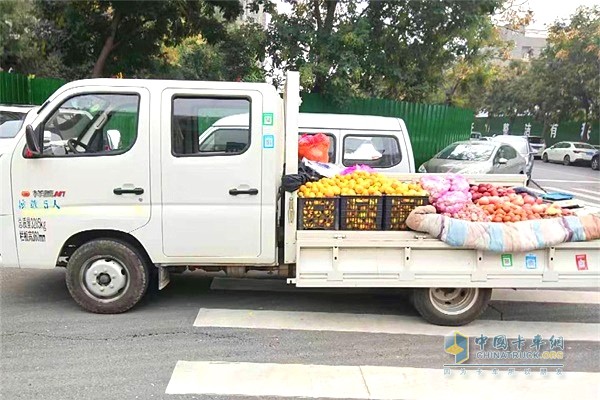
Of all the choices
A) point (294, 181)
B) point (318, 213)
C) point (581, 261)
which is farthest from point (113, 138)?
point (581, 261)

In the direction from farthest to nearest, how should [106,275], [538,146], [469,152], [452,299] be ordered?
[538,146] → [469,152] → [452,299] → [106,275]

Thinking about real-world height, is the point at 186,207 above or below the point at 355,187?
below

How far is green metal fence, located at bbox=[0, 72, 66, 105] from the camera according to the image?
12.2 m

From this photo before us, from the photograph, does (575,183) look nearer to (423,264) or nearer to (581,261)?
(581,261)

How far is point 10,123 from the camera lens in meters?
8.68

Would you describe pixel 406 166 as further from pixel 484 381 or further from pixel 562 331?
pixel 484 381

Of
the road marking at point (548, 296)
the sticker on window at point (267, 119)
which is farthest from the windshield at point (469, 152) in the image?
the sticker on window at point (267, 119)

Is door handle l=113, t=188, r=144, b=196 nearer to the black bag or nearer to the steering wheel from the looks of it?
the steering wheel

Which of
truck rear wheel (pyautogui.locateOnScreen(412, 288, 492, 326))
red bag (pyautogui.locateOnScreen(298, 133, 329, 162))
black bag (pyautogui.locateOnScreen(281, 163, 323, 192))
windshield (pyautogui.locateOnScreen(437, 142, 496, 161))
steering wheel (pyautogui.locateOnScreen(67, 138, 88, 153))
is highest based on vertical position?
steering wheel (pyautogui.locateOnScreen(67, 138, 88, 153))

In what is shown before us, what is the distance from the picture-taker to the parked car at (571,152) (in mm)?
28328

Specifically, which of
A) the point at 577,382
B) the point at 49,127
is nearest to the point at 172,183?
the point at 49,127

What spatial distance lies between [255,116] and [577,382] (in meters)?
3.38

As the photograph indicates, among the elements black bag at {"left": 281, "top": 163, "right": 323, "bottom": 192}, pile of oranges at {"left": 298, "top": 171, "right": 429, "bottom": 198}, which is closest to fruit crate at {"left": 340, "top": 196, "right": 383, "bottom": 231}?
pile of oranges at {"left": 298, "top": 171, "right": 429, "bottom": 198}

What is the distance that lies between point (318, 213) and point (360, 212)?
38cm
